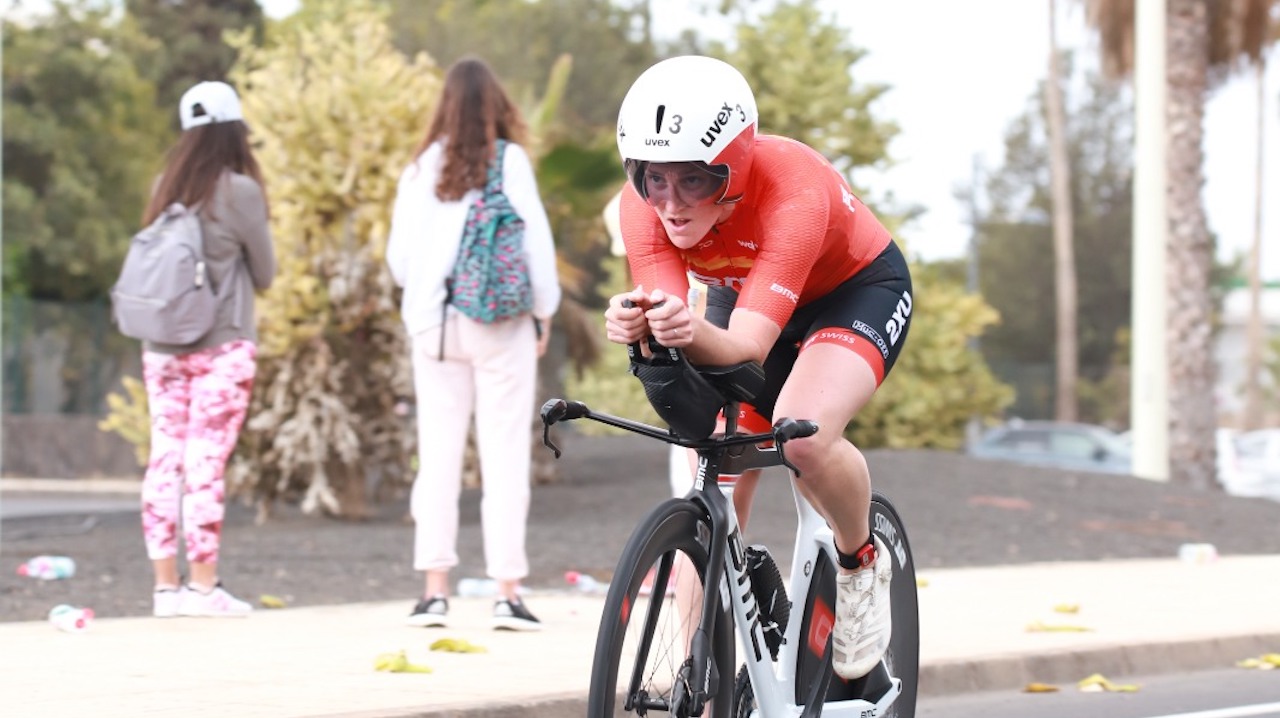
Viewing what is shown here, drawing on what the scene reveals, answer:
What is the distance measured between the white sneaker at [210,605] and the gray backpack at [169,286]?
3.60 feet

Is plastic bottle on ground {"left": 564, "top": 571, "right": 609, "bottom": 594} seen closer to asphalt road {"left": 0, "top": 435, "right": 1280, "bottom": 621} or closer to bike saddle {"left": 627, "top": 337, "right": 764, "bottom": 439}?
asphalt road {"left": 0, "top": 435, "right": 1280, "bottom": 621}

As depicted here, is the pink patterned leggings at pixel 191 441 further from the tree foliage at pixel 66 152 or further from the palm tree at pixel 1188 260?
the tree foliage at pixel 66 152

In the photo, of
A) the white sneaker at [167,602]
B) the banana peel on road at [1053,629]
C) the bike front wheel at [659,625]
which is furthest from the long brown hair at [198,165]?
the bike front wheel at [659,625]

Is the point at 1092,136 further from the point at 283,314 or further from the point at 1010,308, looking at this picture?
the point at 283,314

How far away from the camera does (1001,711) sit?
279 inches

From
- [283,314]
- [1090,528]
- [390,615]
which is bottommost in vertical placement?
[1090,528]

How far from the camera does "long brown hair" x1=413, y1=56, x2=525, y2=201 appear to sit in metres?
7.88

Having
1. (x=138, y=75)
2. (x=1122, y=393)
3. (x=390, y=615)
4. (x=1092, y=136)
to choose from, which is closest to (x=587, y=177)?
(x=390, y=615)

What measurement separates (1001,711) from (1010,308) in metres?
47.6

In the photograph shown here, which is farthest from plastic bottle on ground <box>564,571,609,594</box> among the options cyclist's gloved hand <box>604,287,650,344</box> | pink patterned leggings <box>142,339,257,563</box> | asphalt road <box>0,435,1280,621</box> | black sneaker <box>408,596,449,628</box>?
cyclist's gloved hand <box>604,287,650,344</box>

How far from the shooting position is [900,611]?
5.56 meters

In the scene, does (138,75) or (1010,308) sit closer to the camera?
(138,75)

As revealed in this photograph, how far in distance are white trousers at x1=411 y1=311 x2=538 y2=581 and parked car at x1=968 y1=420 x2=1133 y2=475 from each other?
863 inches

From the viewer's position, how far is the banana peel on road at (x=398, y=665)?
21.4 ft
